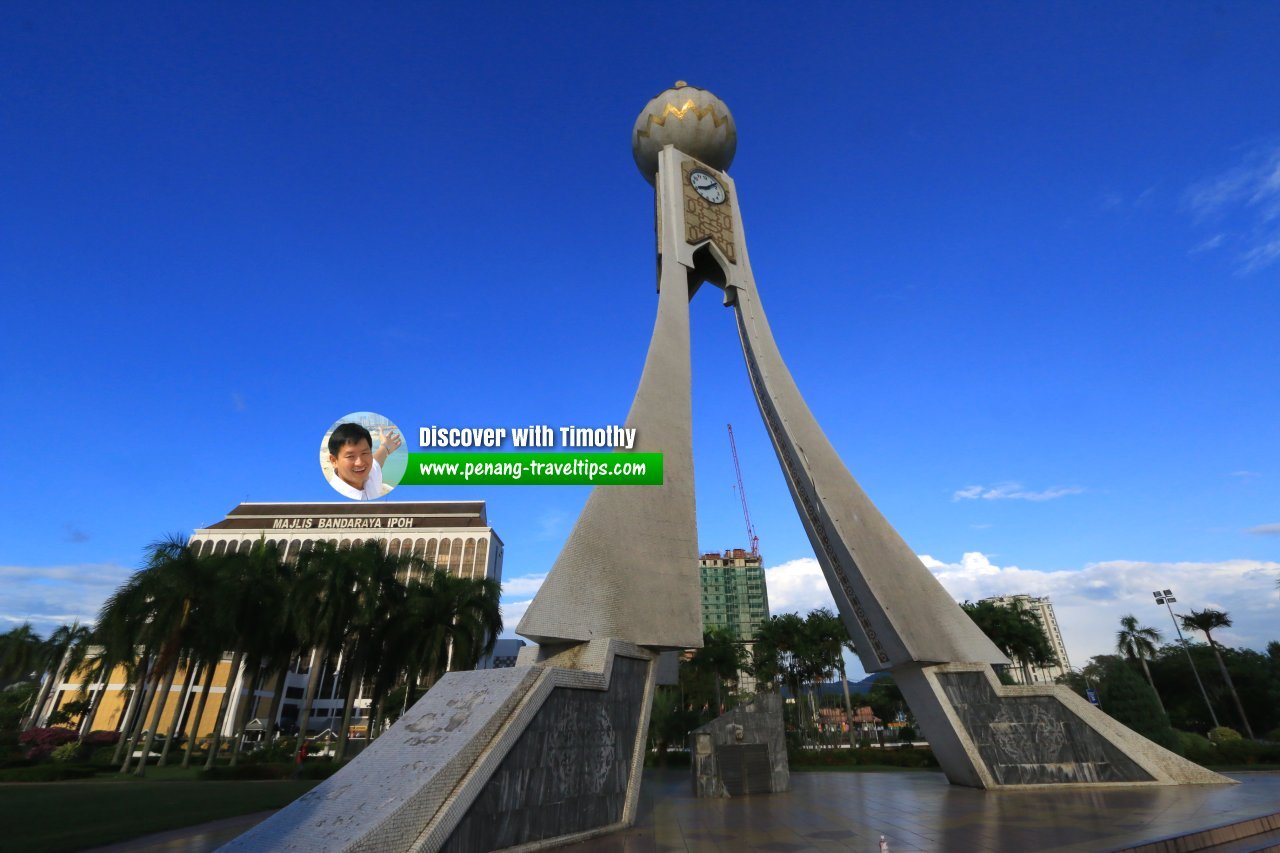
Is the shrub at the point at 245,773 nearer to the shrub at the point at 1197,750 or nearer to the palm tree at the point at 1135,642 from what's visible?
the shrub at the point at 1197,750

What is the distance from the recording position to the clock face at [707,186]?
19.7m

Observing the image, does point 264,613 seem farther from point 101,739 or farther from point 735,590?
point 735,590

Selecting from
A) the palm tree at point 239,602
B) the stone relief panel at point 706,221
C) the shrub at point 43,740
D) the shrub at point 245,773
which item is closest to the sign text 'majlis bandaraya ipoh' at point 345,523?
the shrub at point 43,740

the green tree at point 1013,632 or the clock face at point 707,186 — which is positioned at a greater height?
the clock face at point 707,186

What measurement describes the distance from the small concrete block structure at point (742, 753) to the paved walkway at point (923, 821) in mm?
495

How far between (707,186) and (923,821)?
17.6 metres

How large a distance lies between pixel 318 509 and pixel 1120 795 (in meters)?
77.7

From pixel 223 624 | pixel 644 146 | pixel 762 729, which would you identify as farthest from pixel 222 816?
pixel 644 146

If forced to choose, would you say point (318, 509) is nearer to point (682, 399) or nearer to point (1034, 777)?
point (682, 399)

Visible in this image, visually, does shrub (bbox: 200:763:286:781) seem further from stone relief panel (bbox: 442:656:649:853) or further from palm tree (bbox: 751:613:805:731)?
palm tree (bbox: 751:613:805:731)

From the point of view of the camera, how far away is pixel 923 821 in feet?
29.0

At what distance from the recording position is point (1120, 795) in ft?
34.6

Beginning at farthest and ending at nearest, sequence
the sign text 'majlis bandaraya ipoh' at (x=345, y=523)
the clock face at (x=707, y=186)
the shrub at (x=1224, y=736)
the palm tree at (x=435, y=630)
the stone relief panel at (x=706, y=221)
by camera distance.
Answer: the sign text 'majlis bandaraya ipoh' at (x=345, y=523) → the palm tree at (x=435, y=630) → the clock face at (x=707, y=186) → the stone relief panel at (x=706, y=221) → the shrub at (x=1224, y=736)

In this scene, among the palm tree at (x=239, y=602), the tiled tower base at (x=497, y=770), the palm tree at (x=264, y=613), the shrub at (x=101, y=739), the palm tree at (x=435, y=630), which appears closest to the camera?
the tiled tower base at (x=497, y=770)
